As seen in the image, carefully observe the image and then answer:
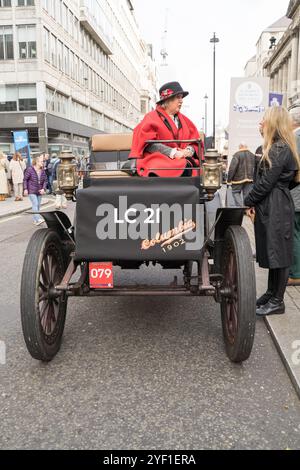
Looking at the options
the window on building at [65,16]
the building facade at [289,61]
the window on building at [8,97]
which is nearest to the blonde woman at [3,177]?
the window on building at [8,97]

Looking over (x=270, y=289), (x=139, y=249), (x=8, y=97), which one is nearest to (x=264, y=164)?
(x=270, y=289)

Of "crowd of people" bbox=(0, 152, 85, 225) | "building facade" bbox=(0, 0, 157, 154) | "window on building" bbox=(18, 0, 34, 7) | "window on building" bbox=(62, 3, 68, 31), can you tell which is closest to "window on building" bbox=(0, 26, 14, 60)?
"building facade" bbox=(0, 0, 157, 154)

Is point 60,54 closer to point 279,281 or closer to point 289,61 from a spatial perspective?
point 289,61

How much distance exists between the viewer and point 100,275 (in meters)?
3.33

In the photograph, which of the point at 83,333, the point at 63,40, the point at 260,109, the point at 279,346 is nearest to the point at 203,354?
the point at 279,346

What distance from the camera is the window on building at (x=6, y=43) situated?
3831cm

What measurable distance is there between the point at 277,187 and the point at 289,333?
1309 millimetres

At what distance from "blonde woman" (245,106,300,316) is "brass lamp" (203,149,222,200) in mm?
754

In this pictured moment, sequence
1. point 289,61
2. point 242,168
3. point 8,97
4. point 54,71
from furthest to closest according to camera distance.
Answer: point 289,61 → point 54,71 → point 8,97 → point 242,168

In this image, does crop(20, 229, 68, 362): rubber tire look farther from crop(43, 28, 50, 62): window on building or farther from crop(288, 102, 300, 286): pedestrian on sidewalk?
crop(43, 28, 50, 62): window on building

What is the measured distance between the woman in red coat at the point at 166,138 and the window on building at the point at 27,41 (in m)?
38.0

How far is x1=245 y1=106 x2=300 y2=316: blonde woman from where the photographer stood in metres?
3.96
